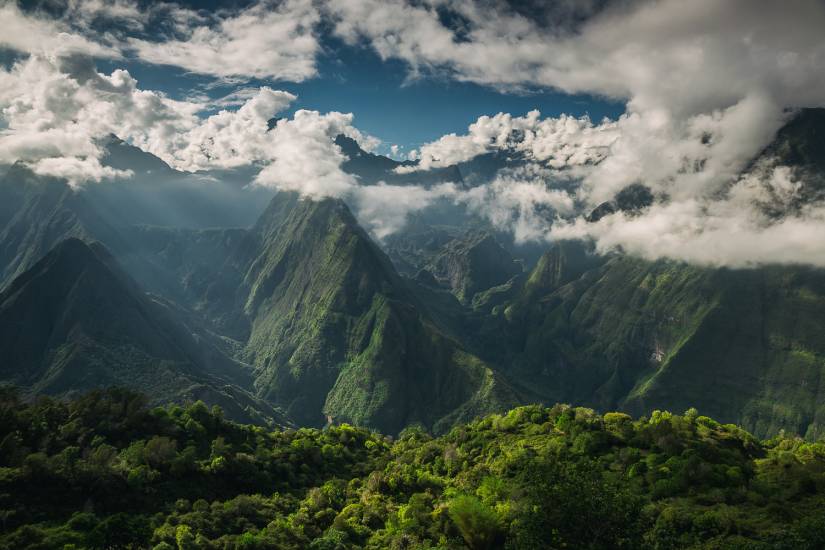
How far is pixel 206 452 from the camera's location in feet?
277

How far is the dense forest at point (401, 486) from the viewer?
48.6 m

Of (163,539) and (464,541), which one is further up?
Answer: (464,541)

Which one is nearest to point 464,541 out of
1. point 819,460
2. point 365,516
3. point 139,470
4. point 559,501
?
point 559,501

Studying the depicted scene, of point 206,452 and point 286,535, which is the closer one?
point 286,535

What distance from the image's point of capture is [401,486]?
7881 centimetres

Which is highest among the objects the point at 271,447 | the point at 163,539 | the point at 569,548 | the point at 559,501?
the point at 559,501

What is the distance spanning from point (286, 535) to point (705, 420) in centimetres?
7241

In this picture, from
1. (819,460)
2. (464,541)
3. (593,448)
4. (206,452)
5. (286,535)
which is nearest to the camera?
(464,541)

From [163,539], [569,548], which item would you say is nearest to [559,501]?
[569,548]

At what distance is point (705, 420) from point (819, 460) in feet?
78.2

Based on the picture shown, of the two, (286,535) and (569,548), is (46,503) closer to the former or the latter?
(286,535)

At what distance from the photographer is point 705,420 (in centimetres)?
8938

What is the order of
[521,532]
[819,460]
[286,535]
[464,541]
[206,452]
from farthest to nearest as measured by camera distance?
1. [206,452]
2. [819,460]
3. [286,535]
4. [464,541]
5. [521,532]

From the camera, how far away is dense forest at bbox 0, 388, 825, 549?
159 feet
